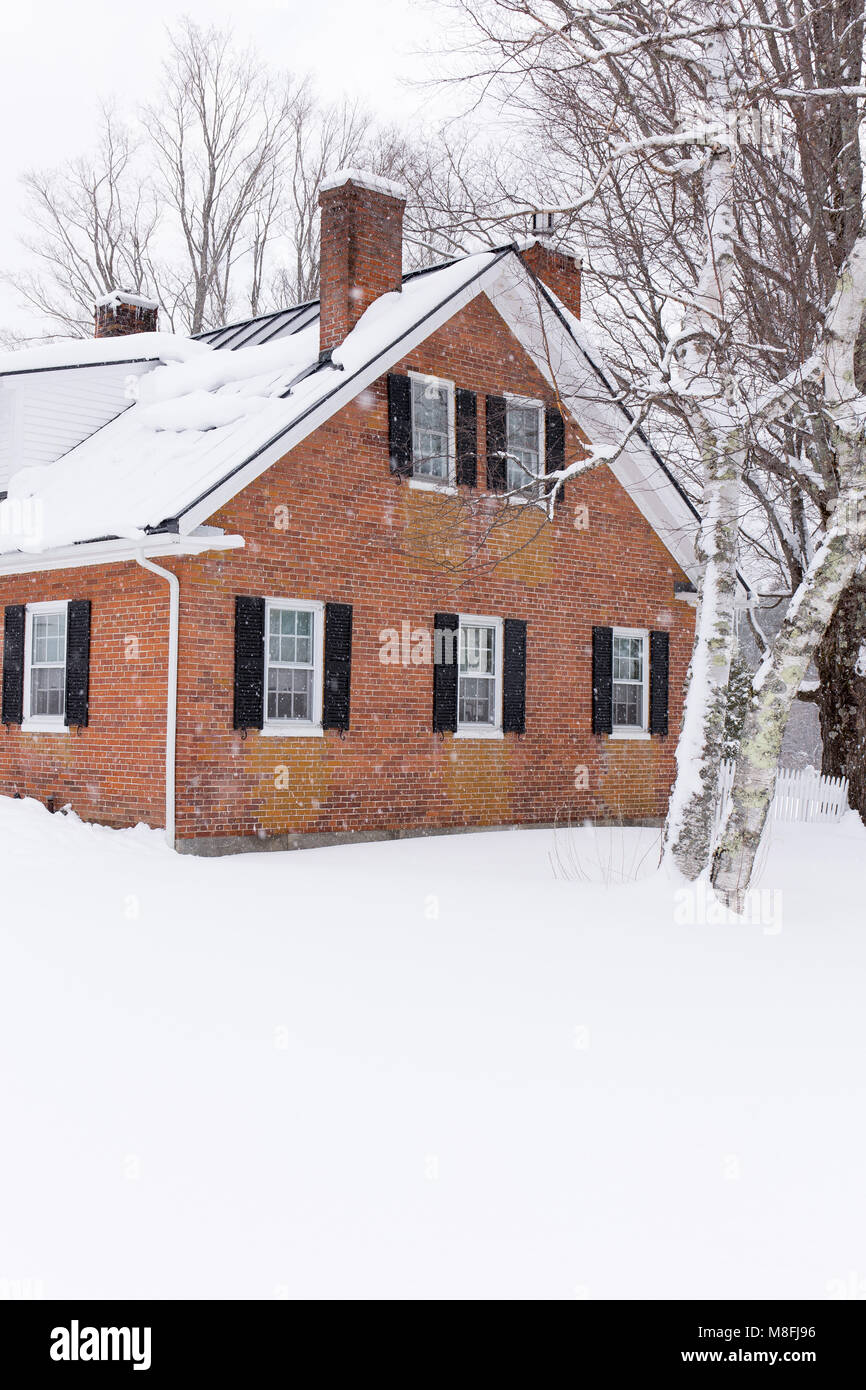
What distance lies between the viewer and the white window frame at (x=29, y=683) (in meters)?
14.2

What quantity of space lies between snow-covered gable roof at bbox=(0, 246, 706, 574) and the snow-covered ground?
4.80m

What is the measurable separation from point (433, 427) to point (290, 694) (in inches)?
148

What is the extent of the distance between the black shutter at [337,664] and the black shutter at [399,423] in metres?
1.78

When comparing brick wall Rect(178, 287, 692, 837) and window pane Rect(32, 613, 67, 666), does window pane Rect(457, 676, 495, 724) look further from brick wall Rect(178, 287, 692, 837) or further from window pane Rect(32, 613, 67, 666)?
window pane Rect(32, 613, 67, 666)

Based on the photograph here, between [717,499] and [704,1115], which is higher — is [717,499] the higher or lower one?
the higher one

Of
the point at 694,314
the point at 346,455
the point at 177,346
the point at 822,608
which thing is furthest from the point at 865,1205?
the point at 177,346

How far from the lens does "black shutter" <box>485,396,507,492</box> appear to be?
1505 cm

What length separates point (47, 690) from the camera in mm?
14617

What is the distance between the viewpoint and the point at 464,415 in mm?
14859

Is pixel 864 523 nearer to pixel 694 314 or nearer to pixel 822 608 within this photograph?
pixel 822 608

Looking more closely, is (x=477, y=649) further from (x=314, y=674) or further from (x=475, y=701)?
(x=314, y=674)

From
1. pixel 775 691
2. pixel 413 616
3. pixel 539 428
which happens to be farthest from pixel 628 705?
pixel 775 691

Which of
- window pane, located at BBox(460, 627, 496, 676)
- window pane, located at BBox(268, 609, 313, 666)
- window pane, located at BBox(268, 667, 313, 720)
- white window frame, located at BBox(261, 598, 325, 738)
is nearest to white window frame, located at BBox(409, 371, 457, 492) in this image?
window pane, located at BBox(460, 627, 496, 676)

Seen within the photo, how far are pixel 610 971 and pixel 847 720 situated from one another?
979 cm
